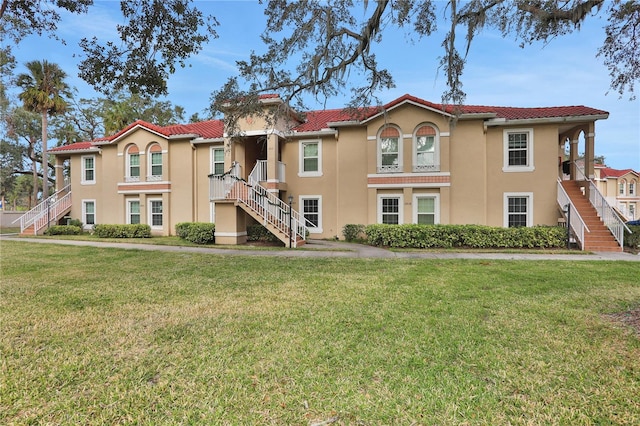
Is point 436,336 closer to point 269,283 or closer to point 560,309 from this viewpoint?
point 560,309

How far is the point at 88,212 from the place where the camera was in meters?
19.3

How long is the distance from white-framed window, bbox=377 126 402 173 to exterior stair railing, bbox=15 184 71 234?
19272mm

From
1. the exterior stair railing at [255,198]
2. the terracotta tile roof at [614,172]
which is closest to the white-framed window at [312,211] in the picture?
the exterior stair railing at [255,198]

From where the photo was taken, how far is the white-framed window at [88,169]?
1914 cm

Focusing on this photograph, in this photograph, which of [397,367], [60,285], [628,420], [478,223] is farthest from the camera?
[478,223]

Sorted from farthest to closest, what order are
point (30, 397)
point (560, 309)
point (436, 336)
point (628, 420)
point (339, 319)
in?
point (560, 309), point (339, 319), point (436, 336), point (30, 397), point (628, 420)

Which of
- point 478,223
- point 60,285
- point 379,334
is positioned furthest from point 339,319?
point 478,223

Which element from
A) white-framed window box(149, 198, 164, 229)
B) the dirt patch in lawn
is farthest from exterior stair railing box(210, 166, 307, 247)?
the dirt patch in lawn

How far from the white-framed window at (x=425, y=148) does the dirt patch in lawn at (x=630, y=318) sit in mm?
10000

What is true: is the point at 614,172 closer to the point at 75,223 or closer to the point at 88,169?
the point at 88,169

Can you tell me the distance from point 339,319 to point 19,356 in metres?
3.84

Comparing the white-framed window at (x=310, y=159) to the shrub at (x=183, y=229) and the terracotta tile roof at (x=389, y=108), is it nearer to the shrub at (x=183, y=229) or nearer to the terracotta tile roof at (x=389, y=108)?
the terracotta tile roof at (x=389, y=108)

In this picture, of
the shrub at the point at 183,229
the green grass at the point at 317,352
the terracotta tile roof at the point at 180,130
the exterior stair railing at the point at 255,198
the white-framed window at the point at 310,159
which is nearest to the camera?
the green grass at the point at 317,352

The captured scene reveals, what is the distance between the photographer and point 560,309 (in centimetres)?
506
